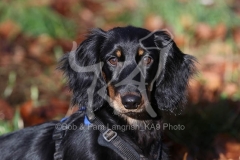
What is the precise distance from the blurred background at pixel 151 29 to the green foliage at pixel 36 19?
0.05 feet

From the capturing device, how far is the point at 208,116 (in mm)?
5211

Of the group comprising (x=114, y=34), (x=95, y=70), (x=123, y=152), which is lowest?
(x=123, y=152)

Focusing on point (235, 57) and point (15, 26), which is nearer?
point (235, 57)

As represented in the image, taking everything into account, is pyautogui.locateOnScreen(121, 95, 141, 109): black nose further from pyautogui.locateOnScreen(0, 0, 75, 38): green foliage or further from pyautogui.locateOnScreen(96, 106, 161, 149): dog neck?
pyautogui.locateOnScreen(0, 0, 75, 38): green foliage

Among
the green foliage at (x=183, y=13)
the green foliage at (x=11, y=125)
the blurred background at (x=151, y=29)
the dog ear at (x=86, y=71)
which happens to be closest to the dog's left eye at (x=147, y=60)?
the dog ear at (x=86, y=71)

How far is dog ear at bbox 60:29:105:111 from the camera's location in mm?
4004

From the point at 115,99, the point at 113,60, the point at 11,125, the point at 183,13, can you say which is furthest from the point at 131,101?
the point at 183,13

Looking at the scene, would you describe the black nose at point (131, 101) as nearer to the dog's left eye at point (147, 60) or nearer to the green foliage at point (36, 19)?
the dog's left eye at point (147, 60)

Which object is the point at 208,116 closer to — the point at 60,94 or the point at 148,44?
the point at 148,44

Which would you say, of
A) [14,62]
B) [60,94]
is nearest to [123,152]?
[60,94]

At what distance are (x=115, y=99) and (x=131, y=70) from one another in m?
0.27

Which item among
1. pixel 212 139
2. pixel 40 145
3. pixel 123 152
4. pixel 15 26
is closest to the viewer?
pixel 123 152

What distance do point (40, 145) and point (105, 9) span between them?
6485mm

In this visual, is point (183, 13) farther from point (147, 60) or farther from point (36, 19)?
point (147, 60)
